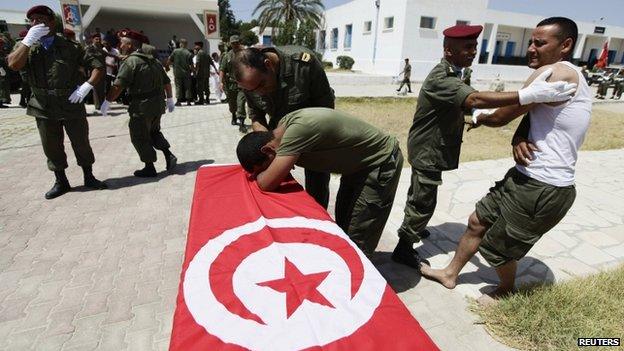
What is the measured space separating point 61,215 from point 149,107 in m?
1.68

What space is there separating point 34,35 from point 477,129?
900 centimetres

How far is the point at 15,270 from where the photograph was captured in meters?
3.04

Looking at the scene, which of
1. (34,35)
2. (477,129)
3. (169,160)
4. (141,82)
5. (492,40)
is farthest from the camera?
(492,40)

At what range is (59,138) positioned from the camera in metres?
4.40

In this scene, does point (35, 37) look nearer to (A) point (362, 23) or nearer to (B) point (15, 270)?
(B) point (15, 270)

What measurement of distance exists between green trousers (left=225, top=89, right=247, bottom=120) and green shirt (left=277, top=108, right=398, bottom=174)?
17.9 feet

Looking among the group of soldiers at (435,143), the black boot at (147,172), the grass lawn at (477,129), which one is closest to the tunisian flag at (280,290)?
the group of soldiers at (435,143)

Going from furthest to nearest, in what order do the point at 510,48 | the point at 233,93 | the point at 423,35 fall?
the point at 510,48, the point at 423,35, the point at 233,93

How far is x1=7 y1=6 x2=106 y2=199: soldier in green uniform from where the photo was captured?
3910 mm

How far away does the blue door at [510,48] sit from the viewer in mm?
30219

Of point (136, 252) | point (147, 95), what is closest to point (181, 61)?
point (147, 95)

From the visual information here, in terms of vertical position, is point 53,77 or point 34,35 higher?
point 34,35

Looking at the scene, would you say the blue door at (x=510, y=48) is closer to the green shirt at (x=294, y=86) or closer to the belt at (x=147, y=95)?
the belt at (x=147, y=95)
